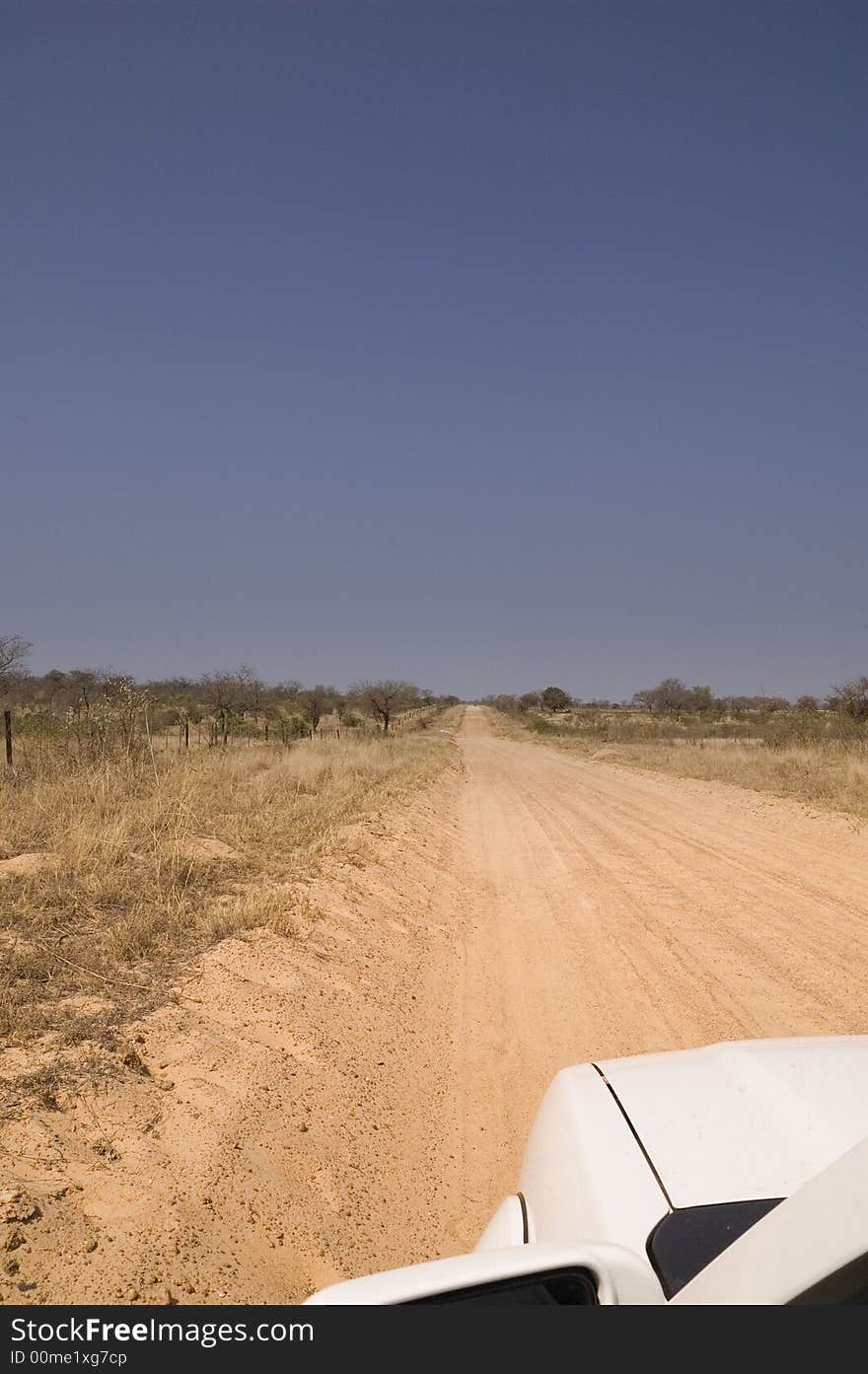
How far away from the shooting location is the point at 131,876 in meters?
7.37

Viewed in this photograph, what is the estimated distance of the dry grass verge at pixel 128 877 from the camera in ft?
16.6

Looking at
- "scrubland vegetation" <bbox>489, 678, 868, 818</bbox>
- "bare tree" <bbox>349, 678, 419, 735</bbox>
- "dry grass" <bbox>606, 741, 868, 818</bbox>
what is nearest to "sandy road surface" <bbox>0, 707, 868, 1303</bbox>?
"dry grass" <bbox>606, 741, 868, 818</bbox>

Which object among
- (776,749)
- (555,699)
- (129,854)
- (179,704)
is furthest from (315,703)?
(555,699)

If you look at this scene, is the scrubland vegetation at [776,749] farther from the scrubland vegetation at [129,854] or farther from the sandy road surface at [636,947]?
the scrubland vegetation at [129,854]

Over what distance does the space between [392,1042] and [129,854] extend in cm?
358

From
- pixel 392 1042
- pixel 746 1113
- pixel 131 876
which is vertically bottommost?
pixel 392 1042

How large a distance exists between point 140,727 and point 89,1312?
13.2 meters

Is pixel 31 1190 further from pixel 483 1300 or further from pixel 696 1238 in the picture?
pixel 696 1238

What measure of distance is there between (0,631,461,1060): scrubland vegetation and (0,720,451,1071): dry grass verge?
0.02 metres

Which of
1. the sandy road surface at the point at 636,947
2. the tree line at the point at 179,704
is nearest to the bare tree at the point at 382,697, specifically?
the tree line at the point at 179,704

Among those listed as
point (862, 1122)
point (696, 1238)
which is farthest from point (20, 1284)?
point (862, 1122)

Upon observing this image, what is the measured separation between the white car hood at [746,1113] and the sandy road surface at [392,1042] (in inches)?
66.0

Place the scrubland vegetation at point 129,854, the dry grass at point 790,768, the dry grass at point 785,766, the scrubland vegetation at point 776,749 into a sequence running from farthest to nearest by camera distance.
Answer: the scrubland vegetation at point 776,749, the dry grass at point 785,766, the dry grass at point 790,768, the scrubland vegetation at point 129,854

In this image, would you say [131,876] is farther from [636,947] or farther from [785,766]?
[785,766]
